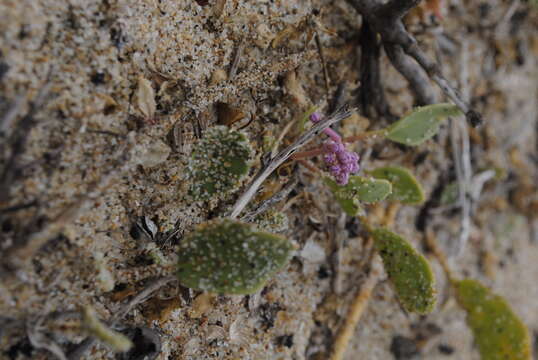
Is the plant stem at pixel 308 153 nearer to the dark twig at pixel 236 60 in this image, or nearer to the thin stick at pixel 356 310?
the dark twig at pixel 236 60

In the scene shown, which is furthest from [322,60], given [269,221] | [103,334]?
[103,334]

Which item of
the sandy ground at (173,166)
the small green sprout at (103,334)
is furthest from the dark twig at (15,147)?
the small green sprout at (103,334)

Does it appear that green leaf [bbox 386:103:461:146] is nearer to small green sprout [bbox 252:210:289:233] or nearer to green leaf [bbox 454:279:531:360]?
small green sprout [bbox 252:210:289:233]

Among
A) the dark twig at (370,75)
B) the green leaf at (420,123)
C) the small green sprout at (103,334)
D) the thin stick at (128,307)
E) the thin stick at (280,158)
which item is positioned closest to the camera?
the small green sprout at (103,334)

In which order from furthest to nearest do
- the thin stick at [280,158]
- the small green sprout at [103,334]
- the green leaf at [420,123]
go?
the green leaf at [420,123] → the thin stick at [280,158] → the small green sprout at [103,334]

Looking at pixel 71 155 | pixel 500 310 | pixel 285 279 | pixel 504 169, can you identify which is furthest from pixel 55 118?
pixel 504 169

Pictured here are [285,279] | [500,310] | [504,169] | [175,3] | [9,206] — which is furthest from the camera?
[504,169]

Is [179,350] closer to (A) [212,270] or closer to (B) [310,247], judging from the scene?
(A) [212,270]
